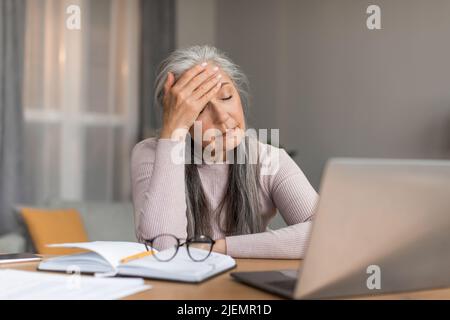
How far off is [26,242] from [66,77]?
49.6 inches

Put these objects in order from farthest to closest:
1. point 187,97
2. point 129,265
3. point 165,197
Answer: point 187,97, point 165,197, point 129,265

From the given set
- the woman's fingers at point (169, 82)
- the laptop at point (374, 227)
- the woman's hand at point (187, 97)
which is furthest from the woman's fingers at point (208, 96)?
the laptop at point (374, 227)

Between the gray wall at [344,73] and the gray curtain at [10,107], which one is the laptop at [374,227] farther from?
the gray curtain at [10,107]

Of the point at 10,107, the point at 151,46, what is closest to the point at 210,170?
the point at 10,107

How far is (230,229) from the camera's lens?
1878 millimetres

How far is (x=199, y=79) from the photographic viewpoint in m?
1.79

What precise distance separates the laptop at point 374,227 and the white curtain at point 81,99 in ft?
10.4

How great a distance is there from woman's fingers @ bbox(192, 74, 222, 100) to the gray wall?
2.13m

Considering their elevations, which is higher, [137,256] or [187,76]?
[187,76]

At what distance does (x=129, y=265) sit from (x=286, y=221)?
79 centimetres

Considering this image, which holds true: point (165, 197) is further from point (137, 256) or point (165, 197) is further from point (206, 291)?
point (206, 291)

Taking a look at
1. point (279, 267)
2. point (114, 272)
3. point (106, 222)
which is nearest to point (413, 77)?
point (106, 222)

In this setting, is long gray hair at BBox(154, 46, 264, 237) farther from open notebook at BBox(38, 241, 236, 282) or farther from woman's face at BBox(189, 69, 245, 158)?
open notebook at BBox(38, 241, 236, 282)

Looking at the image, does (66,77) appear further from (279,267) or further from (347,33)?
(279,267)
